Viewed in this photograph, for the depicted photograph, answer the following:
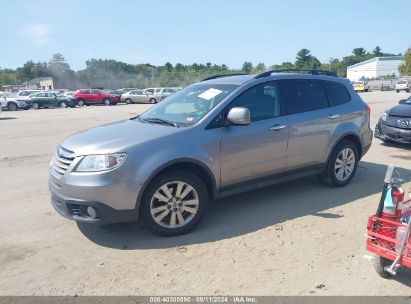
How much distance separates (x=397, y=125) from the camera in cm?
899

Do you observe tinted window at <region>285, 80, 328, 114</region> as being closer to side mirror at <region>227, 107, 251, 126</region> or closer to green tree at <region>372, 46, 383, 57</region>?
side mirror at <region>227, 107, 251, 126</region>

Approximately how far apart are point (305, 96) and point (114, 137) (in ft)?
9.30

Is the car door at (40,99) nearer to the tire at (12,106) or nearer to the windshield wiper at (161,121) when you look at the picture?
the tire at (12,106)

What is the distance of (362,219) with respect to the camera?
4.67 m

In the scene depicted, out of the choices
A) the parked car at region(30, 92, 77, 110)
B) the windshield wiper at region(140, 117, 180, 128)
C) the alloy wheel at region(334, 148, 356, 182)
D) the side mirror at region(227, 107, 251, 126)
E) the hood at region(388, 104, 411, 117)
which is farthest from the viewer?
the parked car at region(30, 92, 77, 110)

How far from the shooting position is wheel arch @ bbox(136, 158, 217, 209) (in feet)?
13.2

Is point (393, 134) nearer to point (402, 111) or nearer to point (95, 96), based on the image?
point (402, 111)

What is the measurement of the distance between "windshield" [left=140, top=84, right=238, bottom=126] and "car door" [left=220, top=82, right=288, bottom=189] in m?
0.29

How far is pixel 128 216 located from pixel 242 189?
1.52 metres

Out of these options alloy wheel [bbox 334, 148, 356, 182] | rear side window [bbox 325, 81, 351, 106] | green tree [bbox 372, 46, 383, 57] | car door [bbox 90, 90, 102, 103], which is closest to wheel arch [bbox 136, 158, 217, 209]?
alloy wheel [bbox 334, 148, 356, 182]

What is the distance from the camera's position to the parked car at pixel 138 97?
3706 cm

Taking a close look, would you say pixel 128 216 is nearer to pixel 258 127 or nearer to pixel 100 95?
pixel 258 127

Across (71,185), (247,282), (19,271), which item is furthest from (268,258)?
(19,271)

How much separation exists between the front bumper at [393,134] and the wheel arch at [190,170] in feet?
20.4
